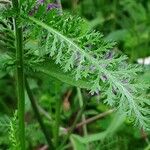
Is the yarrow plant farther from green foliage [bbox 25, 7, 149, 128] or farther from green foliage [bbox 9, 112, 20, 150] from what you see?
green foliage [bbox 9, 112, 20, 150]

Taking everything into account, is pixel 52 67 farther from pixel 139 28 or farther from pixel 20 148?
pixel 139 28

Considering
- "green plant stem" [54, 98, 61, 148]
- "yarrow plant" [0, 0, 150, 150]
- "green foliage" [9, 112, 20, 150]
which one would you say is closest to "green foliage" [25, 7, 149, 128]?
"yarrow plant" [0, 0, 150, 150]

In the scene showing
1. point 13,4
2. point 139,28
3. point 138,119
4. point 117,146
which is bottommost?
point 117,146

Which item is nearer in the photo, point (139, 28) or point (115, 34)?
point (115, 34)

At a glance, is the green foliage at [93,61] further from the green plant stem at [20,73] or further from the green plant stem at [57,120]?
the green plant stem at [57,120]

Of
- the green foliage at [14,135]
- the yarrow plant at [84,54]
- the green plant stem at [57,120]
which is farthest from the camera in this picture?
the green plant stem at [57,120]

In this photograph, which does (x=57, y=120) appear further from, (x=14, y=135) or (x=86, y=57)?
(x=86, y=57)

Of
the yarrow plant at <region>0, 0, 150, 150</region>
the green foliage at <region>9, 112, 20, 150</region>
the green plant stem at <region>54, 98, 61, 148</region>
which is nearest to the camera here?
the yarrow plant at <region>0, 0, 150, 150</region>

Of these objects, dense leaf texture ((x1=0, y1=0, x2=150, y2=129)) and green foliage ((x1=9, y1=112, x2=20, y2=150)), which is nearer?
dense leaf texture ((x1=0, y1=0, x2=150, y2=129))

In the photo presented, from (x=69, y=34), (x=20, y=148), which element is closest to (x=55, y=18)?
(x=69, y=34)

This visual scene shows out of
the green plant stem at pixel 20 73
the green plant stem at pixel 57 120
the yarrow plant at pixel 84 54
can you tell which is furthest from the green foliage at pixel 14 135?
the green plant stem at pixel 57 120

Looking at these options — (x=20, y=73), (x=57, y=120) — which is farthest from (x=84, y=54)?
(x=57, y=120)
